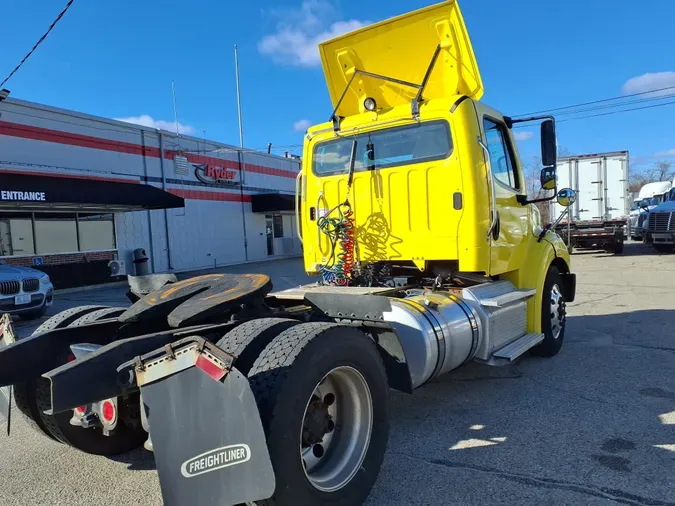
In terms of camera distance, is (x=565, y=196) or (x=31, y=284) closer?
(x=565, y=196)

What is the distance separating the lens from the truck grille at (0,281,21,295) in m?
9.70

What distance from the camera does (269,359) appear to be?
8.06 feet

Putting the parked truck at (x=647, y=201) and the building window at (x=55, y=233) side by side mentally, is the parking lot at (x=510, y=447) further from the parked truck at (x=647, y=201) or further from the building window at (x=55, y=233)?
the parked truck at (x=647, y=201)

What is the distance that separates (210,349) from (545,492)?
7.16 feet

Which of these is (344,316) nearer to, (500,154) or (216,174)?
(500,154)

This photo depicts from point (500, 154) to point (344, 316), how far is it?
9.26ft

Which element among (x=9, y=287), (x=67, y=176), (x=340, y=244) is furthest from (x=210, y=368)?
(x=67, y=176)

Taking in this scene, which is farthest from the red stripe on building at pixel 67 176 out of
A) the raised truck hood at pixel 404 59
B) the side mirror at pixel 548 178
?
the side mirror at pixel 548 178

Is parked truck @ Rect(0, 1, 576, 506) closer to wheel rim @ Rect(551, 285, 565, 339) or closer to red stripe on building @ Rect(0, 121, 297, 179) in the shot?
wheel rim @ Rect(551, 285, 565, 339)

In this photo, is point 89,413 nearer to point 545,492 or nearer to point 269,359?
point 269,359

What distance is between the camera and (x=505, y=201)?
5.16 metres

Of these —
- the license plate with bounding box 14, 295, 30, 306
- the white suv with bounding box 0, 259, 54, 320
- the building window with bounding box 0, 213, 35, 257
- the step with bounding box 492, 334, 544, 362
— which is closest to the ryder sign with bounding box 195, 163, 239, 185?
the building window with bounding box 0, 213, 35, 257

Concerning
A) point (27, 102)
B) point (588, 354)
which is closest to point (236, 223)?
point (27, 102)

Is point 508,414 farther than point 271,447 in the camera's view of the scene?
Yes
